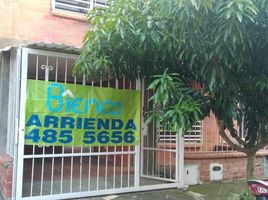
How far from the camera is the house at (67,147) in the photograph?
261 inches

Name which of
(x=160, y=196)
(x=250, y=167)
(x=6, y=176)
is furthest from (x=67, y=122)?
(x=250, y=167)

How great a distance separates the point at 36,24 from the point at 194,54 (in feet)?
18.0

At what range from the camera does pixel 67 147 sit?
7.84 meters

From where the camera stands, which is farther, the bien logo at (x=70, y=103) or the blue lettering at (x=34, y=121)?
the bien logo at (x=70, y=103)

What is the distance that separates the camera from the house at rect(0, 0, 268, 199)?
6617mm

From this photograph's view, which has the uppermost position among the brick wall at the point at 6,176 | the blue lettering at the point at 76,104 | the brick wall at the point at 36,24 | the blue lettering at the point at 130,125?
the brick wall at the point at 36,24

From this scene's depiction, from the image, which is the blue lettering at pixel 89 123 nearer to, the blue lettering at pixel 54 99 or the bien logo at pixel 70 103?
the bien logo at pixel 70 103

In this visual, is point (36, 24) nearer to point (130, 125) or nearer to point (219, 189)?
point (130, 125)

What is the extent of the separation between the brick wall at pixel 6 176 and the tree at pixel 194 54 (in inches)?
84.5

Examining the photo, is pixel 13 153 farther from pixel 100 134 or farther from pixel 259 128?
pixel 259 128

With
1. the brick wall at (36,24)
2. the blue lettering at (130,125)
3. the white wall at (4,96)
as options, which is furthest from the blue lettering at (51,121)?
the brick wall at (36,24)

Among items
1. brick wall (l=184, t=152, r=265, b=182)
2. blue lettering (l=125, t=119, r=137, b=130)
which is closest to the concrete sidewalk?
brick wall (l=184, t=152, r=265, b=182)

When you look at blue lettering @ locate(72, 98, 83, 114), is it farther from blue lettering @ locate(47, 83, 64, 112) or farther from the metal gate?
the metal gate

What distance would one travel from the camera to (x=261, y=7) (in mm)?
4707
